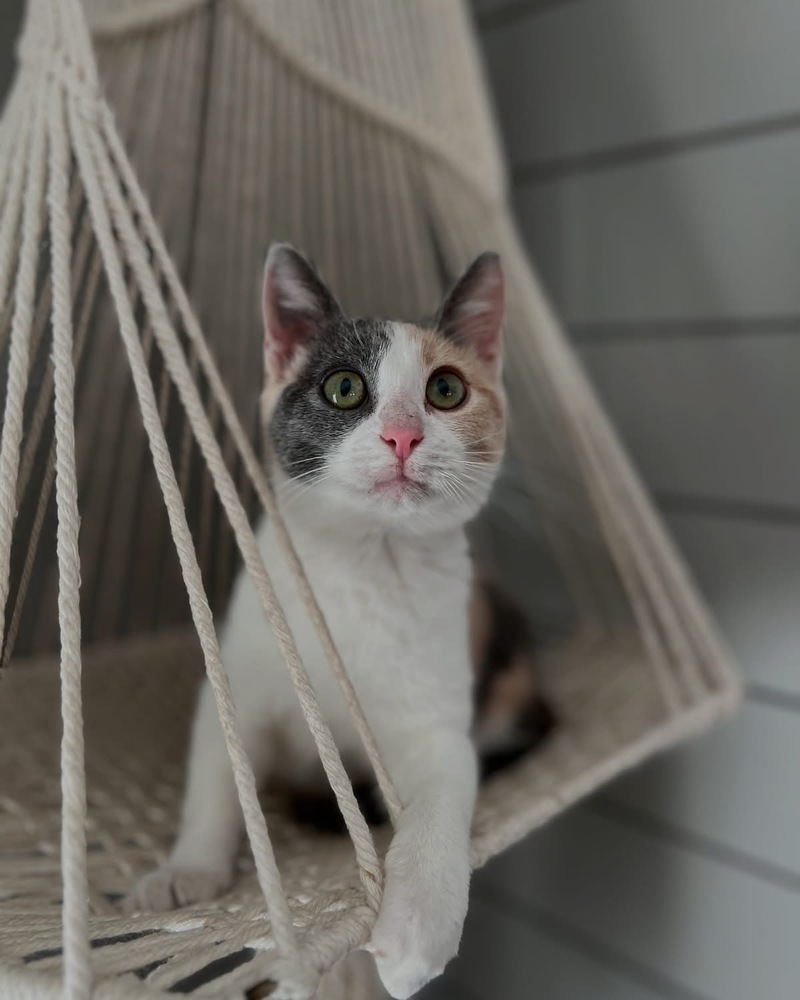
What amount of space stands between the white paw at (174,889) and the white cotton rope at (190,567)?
19cm

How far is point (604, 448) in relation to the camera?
1215 millimetres

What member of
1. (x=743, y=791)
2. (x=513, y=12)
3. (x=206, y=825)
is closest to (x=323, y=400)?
(x=206, y=825)

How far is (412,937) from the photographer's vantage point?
57 cm

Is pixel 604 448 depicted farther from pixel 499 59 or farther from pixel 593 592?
pixel 499 59

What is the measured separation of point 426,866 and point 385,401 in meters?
0.41

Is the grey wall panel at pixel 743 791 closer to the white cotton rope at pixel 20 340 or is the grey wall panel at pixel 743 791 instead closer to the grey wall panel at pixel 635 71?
the grey wall panel at pixel 635 71

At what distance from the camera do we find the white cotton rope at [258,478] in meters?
0.69

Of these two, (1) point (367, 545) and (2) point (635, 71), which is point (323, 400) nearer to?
(1) point (367, 545)

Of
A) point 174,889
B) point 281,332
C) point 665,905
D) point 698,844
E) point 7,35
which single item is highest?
point 7,35

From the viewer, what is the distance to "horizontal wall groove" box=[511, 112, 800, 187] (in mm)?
1281

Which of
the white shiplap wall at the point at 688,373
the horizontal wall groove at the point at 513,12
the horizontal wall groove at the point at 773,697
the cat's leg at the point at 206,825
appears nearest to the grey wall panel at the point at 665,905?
the white shiplap wall at the point at 688,373

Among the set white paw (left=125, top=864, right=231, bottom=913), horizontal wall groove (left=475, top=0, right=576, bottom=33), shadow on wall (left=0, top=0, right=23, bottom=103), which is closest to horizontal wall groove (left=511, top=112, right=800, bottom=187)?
horizontal wall groove (left=475, top=0, right=576, bottom=33)

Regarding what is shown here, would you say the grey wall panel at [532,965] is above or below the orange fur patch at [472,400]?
below

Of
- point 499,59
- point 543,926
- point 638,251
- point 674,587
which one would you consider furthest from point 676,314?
point 543,926
